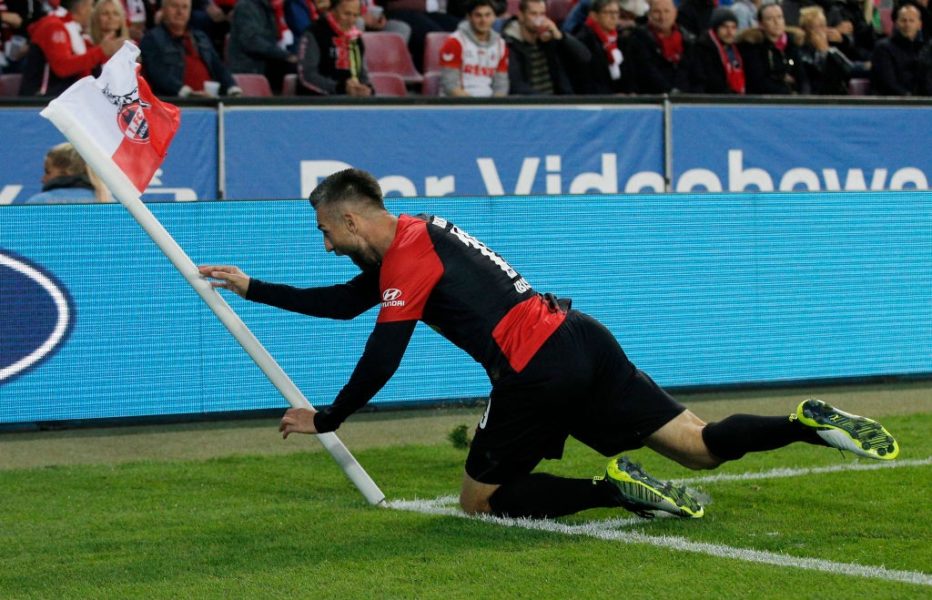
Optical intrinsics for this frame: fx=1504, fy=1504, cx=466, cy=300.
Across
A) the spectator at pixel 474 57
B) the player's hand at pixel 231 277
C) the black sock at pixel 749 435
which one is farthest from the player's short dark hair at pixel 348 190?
the spectator at pixel 474 57

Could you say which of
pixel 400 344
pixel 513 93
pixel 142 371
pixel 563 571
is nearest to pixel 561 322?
pixel 400 344

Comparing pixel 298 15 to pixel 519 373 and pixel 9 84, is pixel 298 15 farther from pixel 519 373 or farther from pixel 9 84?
pixel 519 373

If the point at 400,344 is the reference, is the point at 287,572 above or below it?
below

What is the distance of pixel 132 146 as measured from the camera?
693cm

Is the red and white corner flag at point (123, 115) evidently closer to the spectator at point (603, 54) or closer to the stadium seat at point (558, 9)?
the spectator at point (603, 54)

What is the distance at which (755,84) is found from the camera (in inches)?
577

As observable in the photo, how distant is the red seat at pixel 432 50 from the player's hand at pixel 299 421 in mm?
8348

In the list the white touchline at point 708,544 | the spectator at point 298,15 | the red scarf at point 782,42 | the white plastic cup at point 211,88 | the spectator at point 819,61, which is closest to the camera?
the white touchline at point 708,544

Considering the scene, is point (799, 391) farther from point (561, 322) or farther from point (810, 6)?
point (810, 6)

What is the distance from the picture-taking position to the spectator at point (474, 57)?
13.1 m

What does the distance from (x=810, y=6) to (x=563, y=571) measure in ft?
39.3

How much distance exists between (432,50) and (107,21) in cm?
357

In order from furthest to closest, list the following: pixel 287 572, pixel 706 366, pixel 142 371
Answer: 1. pixel 706 366
2. pixel 142 371
3. pixel 287 572

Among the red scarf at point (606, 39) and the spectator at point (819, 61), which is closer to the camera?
the red scarf at point (606, 39)
